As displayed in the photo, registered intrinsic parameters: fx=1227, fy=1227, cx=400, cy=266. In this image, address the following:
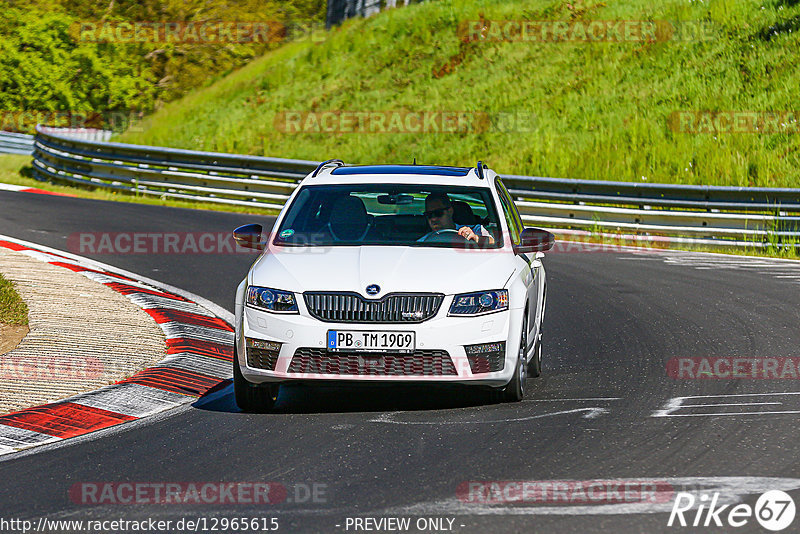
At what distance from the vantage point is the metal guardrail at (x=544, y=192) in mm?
19453

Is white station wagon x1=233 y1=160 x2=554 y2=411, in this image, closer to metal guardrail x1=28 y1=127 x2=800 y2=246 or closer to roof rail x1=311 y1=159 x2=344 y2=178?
roof rail x1=311 y1=159 x2=344 y2=178

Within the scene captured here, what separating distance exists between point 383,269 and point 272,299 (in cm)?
74

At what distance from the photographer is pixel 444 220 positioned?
29.6ft

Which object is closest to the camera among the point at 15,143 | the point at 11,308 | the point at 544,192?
the point at 11,308

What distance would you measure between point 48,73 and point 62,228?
127ft

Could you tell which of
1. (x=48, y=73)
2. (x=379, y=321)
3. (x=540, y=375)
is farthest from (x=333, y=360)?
(x=48, y=73)

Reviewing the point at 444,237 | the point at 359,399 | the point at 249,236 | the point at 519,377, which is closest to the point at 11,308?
the point at 249,236

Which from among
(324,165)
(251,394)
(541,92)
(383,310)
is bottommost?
(251,394)

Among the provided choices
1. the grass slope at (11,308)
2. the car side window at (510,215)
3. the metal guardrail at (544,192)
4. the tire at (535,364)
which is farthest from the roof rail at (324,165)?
the metal guardrail at (544,192)

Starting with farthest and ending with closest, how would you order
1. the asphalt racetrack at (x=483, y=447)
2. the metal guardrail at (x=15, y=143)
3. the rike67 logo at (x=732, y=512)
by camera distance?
1. the metal guardrail at (x=15, y=143)
2. the asphalt racetrack at (x=483, y=447)
3. the rike67 logo at (x=732, y=512)

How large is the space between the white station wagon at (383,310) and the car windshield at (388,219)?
22 millimetres

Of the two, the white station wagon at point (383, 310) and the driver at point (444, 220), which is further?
the driver at point (444, 220)

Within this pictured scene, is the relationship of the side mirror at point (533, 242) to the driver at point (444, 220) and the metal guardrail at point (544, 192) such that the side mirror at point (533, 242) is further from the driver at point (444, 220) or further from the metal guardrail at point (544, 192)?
the metal guardrail at point (544, 192)

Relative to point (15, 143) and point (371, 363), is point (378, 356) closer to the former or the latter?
point (371, 363)
